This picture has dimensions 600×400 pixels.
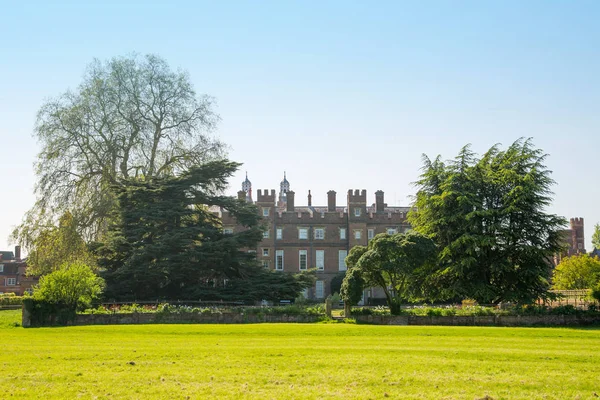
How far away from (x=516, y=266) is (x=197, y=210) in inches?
650

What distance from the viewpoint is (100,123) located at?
118 feet

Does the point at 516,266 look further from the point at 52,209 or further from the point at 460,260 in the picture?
the point at 52,209

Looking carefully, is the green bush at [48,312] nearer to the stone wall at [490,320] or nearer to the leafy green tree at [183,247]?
the leafy green tree at [183,247]

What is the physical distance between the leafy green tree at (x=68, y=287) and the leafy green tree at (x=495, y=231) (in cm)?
1575

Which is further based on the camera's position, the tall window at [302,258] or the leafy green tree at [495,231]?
the tall window at [302,258]

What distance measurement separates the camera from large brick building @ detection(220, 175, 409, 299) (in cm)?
5841

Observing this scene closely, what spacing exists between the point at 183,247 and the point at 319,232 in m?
27.2

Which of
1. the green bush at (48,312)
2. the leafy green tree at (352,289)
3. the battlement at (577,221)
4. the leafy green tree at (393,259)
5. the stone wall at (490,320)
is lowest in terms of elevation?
the stone wall at (490,320)

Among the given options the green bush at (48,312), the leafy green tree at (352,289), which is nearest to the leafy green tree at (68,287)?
the green bush at (48,312)

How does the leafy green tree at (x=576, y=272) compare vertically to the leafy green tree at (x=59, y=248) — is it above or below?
below

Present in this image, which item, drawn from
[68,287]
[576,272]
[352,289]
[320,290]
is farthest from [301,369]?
[320,290]

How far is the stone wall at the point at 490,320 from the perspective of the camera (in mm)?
23688

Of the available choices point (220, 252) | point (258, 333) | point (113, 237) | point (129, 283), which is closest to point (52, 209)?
point (113, 237)

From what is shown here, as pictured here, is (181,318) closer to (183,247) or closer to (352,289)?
(352,289)
